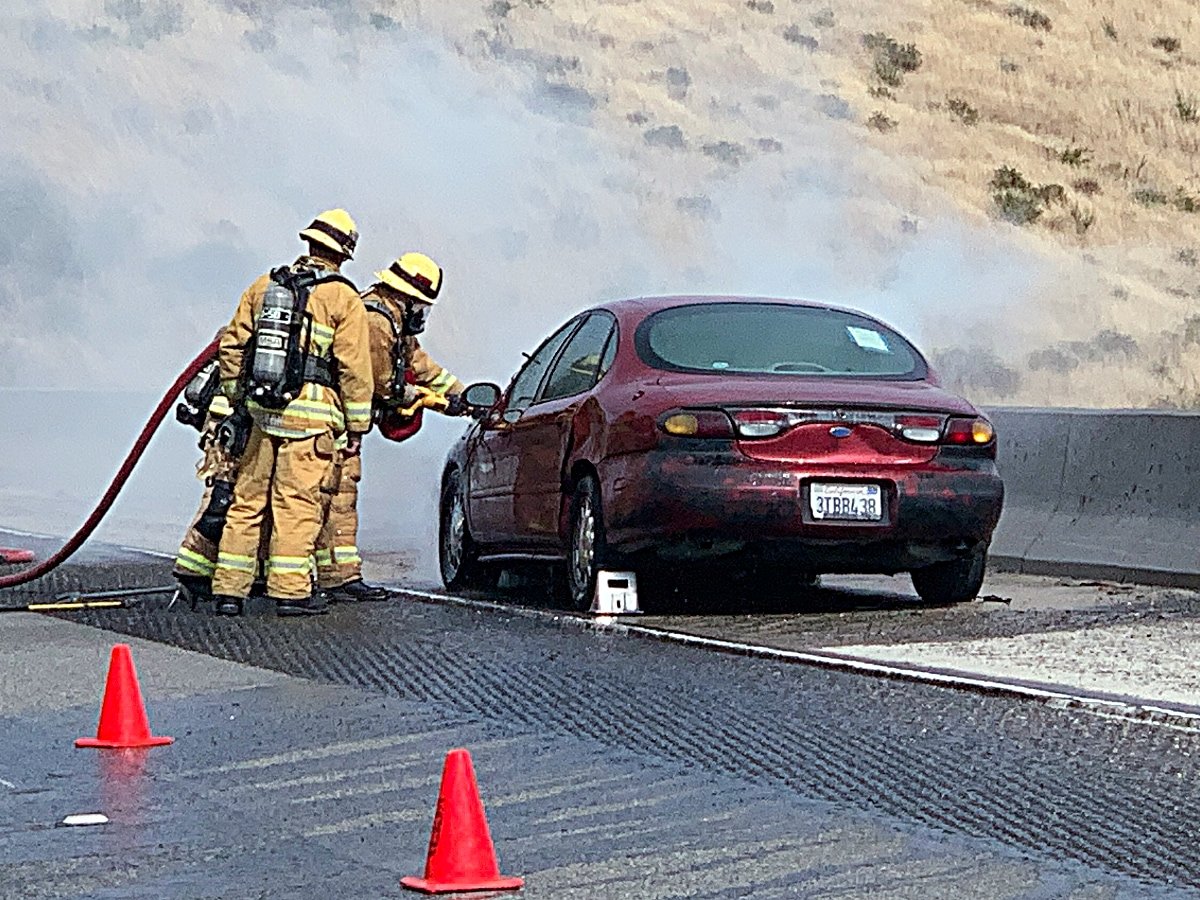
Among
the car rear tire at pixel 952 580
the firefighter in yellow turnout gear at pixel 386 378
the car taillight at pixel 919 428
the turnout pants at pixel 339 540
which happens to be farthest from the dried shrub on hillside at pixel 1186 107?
the car taillight at pixel 919 428

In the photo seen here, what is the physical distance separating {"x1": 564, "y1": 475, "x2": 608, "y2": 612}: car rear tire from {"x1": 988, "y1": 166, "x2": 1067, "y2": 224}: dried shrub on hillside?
123 ft

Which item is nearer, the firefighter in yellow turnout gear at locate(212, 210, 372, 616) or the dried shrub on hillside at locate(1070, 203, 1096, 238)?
the firefighter in yellow turnout gear at locate(212, 210, 372, 616)

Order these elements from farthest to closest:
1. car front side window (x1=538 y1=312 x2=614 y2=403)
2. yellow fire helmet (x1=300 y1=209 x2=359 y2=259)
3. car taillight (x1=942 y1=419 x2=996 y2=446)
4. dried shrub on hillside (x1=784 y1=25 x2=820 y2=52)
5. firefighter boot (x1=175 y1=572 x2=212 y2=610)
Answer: dried shrub on hillside (x1=784 y1=25 x2=820 y2=52) → firefighter boot (x1=175 y1=572 x2=212 y2=610) → car front side window (x1=538 y1=312 x2=614 y2=403) → yellow fire helmet (x1=300 y1=209 x2=359 y2=259) → car taillight (x1=942 y1=419 x2=996 y2=446)

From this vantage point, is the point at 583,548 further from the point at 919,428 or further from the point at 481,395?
the point at 919,428

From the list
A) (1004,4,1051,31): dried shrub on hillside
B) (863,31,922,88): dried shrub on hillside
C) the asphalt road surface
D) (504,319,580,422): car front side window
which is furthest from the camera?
(1004,4,1051,31): dried shrub on hillside

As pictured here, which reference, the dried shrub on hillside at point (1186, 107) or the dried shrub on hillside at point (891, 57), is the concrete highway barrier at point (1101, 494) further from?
the dried shrub on hillside at point (891, 57)

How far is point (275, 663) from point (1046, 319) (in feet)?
111

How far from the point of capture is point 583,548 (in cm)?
1181

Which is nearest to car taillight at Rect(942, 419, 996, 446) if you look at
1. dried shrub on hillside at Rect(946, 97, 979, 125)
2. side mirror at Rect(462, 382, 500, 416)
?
side mirror at Rect(462, 382, 500, 416)

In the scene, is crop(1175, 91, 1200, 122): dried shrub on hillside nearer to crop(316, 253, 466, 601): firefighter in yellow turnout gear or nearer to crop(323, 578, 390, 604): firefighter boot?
crop(316, 253, 466, 601): firefighter in yellow turnout gear

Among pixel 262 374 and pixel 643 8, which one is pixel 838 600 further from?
pixel 643 8

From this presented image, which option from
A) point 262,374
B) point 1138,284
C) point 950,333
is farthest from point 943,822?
point 1138,284

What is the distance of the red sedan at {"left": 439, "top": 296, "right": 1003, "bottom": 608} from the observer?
1108 centimetres

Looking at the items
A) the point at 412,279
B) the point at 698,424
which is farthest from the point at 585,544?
the point at 412,279
